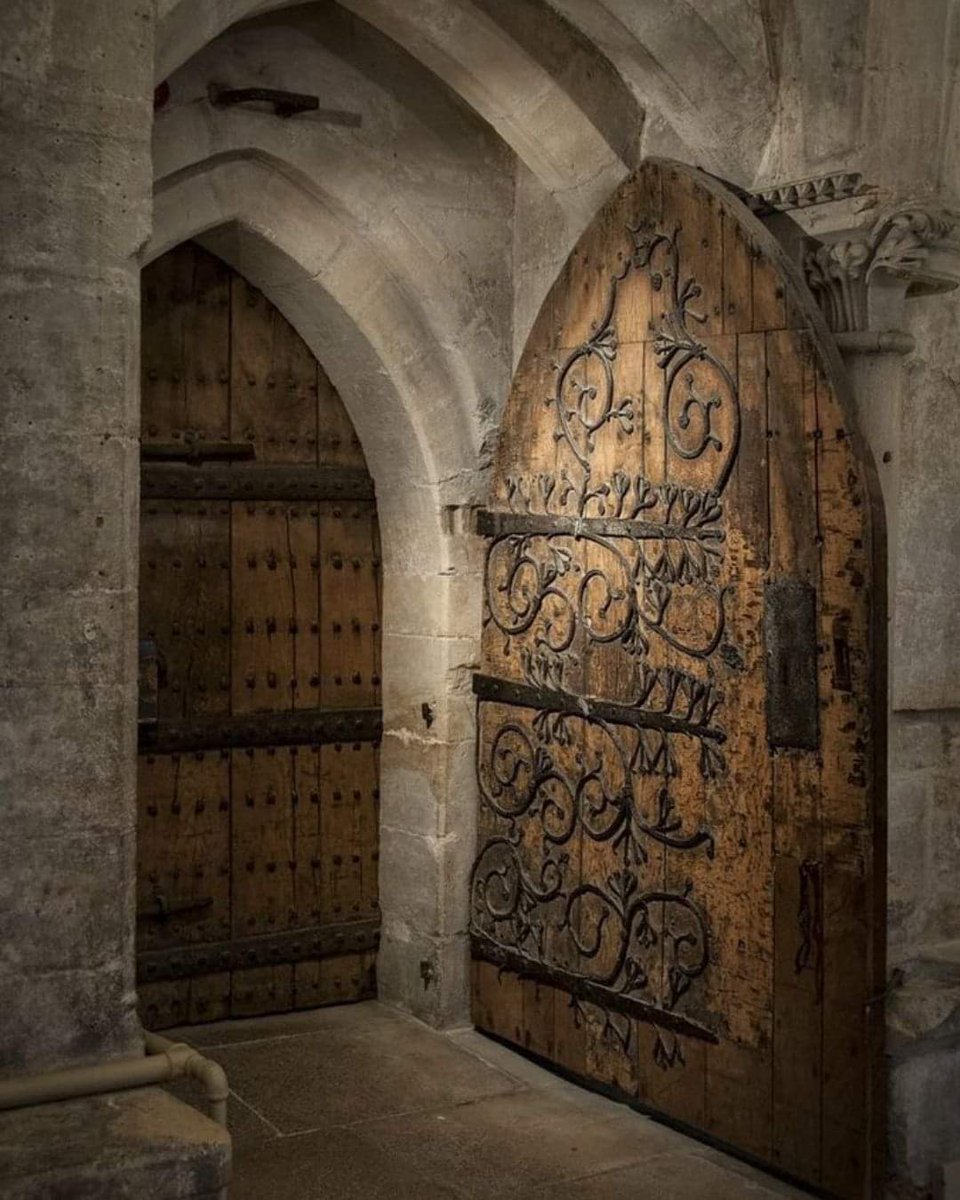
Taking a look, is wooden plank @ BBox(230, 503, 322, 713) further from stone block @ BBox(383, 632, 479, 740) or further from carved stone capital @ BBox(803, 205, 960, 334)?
carved stone capital @ BBox(803, 205, 960, 334)

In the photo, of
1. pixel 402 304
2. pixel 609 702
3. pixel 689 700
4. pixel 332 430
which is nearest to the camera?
pixel 689 700

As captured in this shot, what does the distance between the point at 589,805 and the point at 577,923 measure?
0.31 meters

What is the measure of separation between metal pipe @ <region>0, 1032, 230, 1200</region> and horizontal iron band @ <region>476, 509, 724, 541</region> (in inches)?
64.0

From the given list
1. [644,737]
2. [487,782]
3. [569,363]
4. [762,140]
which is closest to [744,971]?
[644,737]

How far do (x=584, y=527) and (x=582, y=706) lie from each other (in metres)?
0.46

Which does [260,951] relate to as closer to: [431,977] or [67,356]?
[431,977]

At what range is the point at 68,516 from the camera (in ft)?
9.19

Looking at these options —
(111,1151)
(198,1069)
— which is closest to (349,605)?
(198,1069)

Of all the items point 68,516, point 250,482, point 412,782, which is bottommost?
point 412,782

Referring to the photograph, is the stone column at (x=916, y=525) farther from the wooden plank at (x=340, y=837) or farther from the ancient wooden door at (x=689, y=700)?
the wooden plank at (x=340, y=837)

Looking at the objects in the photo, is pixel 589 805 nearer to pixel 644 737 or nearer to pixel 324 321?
pixel 644 737

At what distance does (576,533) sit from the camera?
13.7 ft

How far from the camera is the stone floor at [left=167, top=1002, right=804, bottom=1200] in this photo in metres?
3.54

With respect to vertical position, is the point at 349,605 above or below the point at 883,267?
below
